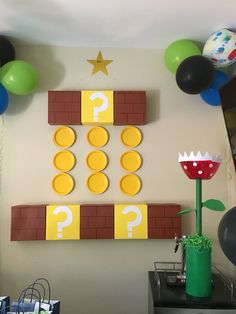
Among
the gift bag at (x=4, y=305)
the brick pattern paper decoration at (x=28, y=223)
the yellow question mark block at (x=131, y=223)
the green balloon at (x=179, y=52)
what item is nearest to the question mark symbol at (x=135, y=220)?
the yellow question mark block at (x=131, y=223)

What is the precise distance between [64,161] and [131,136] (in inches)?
16.7

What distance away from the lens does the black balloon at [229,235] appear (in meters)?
1.20

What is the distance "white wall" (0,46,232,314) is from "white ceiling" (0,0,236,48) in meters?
0.10

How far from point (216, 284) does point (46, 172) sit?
1.11 metres

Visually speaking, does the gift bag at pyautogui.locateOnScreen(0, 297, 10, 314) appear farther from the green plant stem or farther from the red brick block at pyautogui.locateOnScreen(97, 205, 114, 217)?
the green plant stem

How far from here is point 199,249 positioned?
54.6 inches

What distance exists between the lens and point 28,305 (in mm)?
1346

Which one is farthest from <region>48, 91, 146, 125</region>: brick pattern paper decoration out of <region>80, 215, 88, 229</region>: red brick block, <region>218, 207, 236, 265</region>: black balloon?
<region>218, 207, 236, 265</region>: black balloon

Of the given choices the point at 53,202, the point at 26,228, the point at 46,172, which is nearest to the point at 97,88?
the point at 46,172

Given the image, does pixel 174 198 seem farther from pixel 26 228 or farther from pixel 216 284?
pixel 26 228

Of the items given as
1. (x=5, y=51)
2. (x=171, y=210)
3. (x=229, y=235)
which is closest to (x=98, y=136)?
(x=171, y=210)

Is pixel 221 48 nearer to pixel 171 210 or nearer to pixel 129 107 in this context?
pixel 129 107

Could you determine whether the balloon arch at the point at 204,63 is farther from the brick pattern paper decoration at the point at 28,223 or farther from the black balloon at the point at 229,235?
the brick pattern paper decoration at the point at 28,223

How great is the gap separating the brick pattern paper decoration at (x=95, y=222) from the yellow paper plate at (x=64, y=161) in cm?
22
